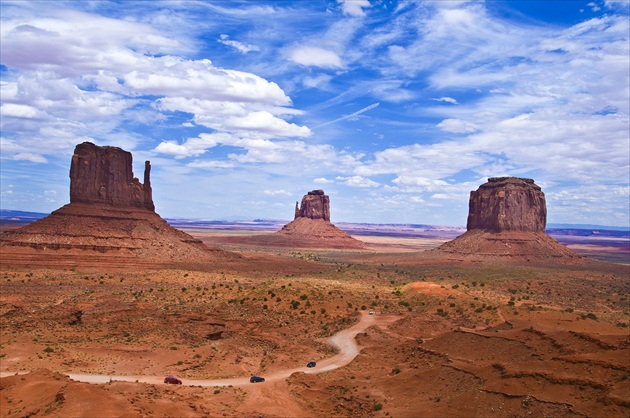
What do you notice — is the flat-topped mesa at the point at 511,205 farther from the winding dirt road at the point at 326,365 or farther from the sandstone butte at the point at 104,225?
the winding dirt road at the point at 326,365

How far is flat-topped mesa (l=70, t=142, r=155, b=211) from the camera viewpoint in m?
91.2

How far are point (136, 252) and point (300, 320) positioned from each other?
47.9 metres

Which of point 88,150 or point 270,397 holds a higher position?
point 88,150

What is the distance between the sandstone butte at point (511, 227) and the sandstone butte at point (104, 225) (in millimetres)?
61517

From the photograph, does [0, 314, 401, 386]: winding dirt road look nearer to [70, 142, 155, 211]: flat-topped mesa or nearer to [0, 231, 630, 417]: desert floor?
[0, 231, 630, 417]: desert floor

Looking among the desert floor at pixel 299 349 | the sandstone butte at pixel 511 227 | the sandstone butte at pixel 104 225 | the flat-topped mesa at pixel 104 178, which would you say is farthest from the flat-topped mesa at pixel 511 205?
the flat-topped mesa at pixel 104 178

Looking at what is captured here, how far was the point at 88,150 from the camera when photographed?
91750mm

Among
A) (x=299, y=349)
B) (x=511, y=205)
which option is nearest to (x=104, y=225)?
(x=299, y=349)

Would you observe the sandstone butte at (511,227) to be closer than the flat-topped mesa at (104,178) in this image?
No

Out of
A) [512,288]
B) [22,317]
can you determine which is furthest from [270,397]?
[512,288]

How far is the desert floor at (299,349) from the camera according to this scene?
24.1 meters

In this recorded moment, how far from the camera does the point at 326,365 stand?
35750 mm

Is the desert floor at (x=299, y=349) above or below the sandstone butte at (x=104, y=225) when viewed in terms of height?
below

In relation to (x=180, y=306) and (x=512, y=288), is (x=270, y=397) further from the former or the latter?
(x=512, y=288)
